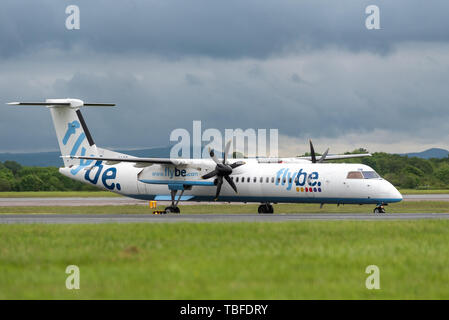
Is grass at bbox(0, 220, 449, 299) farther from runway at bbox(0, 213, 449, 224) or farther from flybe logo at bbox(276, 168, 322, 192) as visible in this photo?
flybe logo at bbox(276, 168, 322, 192)

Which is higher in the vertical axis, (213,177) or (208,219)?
(213,177)

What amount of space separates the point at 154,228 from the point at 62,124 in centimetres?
3002

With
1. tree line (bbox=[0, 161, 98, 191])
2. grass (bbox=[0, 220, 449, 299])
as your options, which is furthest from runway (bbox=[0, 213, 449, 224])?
tree line (bbox=[0, 161, 98, 191])

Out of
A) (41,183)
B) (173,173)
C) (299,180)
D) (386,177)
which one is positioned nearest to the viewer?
(299,180)

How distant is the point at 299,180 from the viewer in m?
47.3

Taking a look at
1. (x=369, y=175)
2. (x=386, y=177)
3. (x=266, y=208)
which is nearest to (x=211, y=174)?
(x=266, y=208)

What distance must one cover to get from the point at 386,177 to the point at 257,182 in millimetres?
91098

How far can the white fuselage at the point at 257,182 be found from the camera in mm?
45594

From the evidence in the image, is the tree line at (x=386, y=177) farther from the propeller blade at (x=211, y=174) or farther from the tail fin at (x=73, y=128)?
the propeller blade at (x=211, y=174)

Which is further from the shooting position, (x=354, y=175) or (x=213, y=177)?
(x=213, y=177)

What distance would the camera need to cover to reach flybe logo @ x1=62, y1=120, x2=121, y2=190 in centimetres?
5409

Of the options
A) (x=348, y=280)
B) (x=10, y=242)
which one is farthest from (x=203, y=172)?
(x=348, y=280)

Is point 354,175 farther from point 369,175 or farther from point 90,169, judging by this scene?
point 90,169
